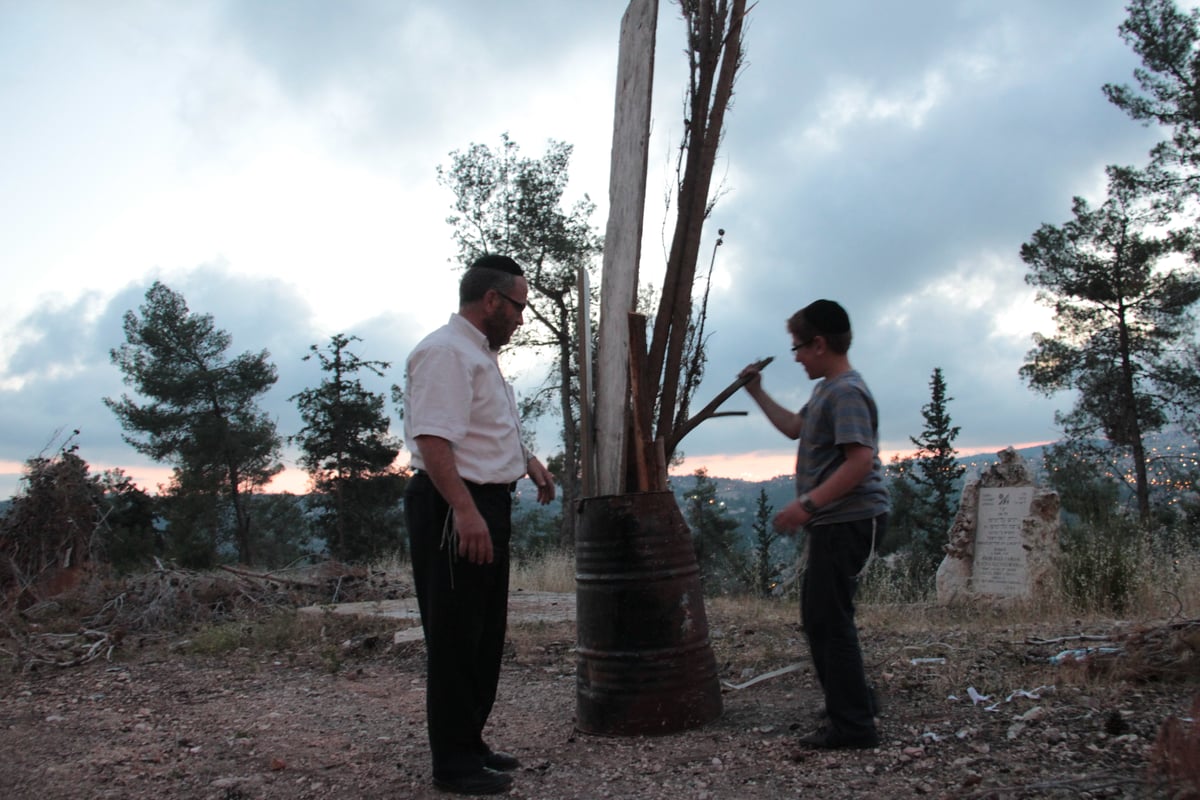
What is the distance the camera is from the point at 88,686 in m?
5.49

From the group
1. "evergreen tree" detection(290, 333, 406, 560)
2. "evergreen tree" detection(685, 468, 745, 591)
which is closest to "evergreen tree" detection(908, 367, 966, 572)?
"evergreen tree" detection(685, 468, 745, 591)

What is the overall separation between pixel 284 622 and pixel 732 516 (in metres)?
46.1

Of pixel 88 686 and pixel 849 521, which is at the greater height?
pixel 849 521

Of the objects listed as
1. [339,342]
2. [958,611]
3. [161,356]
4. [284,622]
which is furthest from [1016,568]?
[161,356]

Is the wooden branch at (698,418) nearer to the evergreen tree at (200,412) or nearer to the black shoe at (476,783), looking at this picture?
the black shoe at (476,783)

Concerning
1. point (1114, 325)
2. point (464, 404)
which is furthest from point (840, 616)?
point (1114, 325)

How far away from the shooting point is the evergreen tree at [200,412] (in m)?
27.9

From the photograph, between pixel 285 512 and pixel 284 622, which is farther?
pixel 285 512

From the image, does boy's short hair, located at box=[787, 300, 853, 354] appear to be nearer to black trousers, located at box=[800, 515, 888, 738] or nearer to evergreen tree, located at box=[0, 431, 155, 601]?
black trousers, located at box=[800, 515, 888, 738]

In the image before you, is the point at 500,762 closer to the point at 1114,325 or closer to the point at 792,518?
the point at 792,518

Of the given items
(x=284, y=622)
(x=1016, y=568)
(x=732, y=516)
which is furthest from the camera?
(x=732, y=516)

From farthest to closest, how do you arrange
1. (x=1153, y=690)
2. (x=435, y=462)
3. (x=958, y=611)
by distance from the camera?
(x=958, y=611) → (x=1153, y=690) → (x=435, y=462)

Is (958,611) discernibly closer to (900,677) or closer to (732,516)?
(900,677)

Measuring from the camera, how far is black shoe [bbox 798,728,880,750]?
10.9 ft
